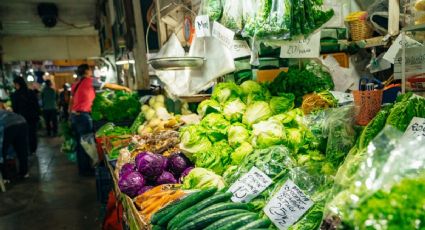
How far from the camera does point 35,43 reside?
54.9ft

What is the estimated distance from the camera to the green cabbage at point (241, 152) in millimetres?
2562

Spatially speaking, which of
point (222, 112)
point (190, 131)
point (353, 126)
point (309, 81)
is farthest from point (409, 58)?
point (190, 131)

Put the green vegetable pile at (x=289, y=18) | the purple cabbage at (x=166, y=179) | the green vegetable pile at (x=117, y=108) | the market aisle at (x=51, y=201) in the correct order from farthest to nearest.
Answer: the green vegetable pile at (x=117, y=108) < the market aisle at (x=51, y=201) < the purple cabbage at (x=166, y=179) < the green vegetable pile at (x=289, y=18)

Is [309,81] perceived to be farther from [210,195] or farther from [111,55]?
[111,55]

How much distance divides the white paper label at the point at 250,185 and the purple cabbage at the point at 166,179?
78cm

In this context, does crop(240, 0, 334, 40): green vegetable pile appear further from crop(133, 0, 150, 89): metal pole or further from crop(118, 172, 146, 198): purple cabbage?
crop(133, 0, 150, 89): metal pole

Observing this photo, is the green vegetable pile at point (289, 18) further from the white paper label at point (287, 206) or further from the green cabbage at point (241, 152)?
the white paper label at point (287, 206)

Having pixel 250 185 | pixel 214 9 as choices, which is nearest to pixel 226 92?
pixel 214 9

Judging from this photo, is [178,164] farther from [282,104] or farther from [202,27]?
[202,27]

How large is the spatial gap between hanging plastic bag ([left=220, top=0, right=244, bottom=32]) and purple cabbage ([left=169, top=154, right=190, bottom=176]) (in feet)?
4.12

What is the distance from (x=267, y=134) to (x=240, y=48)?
A: 113cm

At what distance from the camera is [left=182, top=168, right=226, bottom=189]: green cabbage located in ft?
7.88

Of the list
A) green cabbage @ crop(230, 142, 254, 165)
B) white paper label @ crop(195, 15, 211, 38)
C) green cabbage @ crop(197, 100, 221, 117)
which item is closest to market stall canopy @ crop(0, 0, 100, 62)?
white paper label @ crop(195, 15, 211, 38)

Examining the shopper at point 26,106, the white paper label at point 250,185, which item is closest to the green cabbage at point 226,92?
the white paper label at point 250,185
